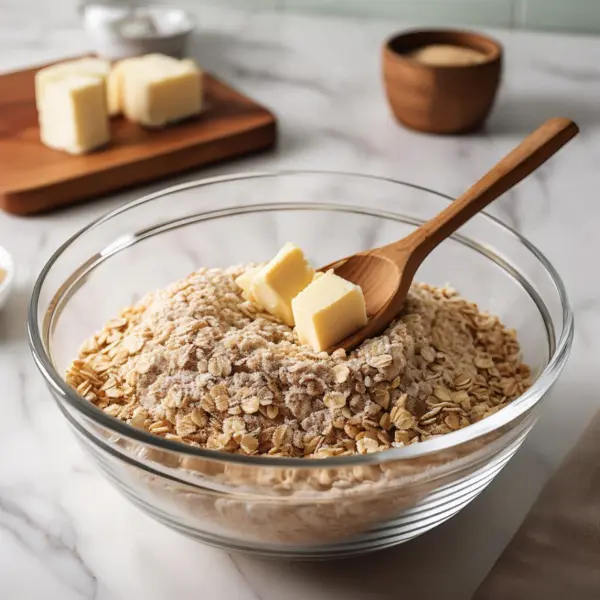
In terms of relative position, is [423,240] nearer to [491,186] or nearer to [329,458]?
[491,186]

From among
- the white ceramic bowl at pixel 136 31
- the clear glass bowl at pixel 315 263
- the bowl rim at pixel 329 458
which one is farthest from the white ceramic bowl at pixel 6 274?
the white ceramic bowl at pixel 136 31

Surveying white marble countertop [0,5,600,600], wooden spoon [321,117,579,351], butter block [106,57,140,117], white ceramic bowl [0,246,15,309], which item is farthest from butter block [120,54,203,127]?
wooden spoon [321,117,579,351]

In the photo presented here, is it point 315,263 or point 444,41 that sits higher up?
point 444,41

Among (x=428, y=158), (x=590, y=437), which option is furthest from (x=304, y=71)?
(x=590, y=437)

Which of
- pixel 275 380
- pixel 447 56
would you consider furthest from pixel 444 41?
pixel 275 380

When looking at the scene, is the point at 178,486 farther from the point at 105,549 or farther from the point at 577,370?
the point at 577,370

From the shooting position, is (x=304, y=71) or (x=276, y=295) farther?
(x=304, y=71)

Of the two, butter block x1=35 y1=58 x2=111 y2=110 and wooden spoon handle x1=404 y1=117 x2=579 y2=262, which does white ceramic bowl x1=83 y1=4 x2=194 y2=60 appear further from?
wooden spoon handle x1=404 y1=117 x2=579 y2=262

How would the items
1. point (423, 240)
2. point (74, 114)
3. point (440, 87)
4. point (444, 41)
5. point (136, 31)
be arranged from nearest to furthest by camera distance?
1. point (423, 240)
2. point (74, 114)
3. point (440, 87)
4. point (444, 41)
5. point (136, 31)
